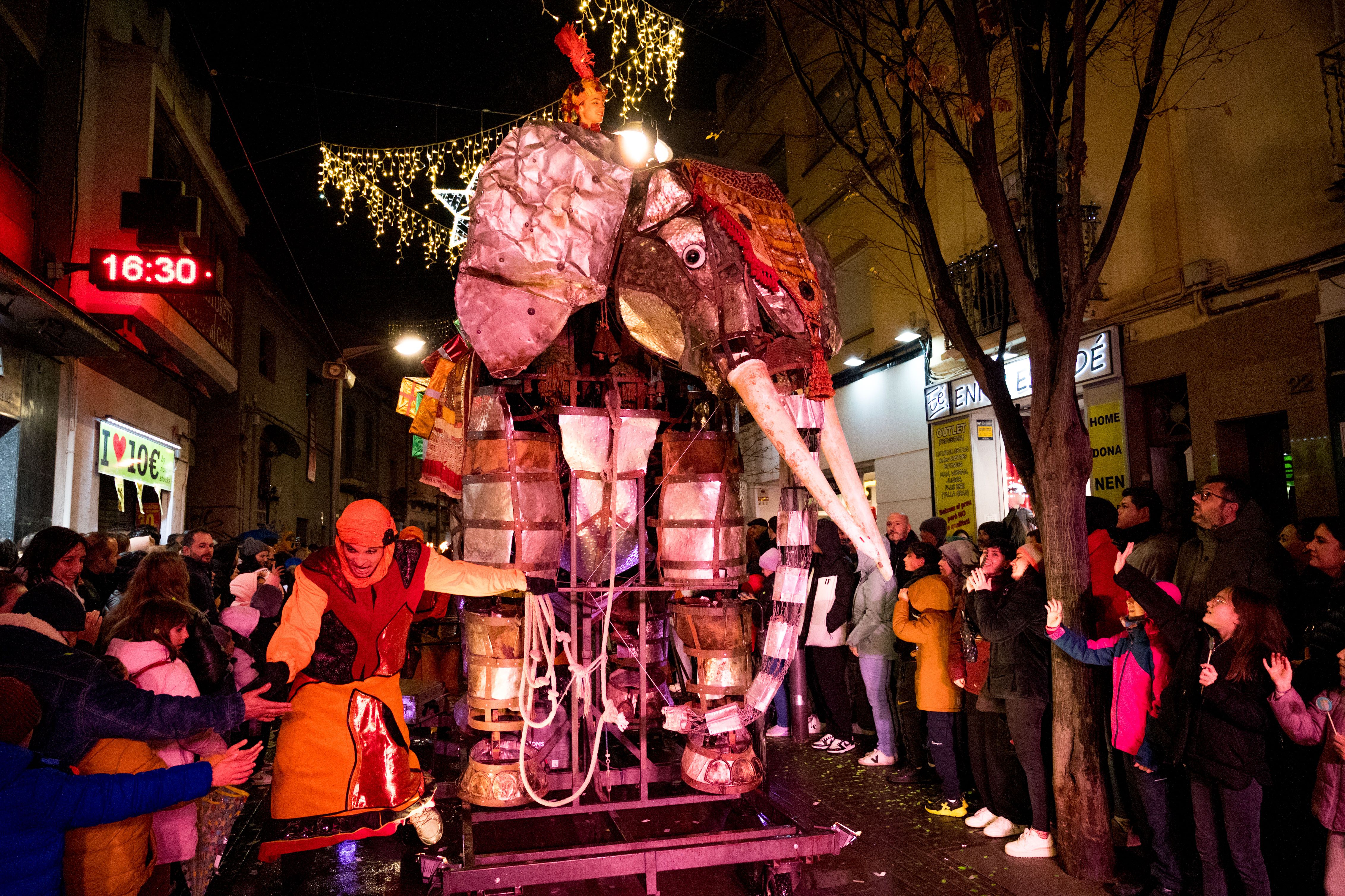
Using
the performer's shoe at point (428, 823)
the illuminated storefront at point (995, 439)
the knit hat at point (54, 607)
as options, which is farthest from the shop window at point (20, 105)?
the illuminated storefront at point (995, 439)

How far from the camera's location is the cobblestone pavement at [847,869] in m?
4.34

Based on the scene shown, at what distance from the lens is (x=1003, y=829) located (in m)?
5.12

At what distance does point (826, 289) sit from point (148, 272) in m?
8.86

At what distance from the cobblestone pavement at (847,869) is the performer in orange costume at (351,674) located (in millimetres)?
906

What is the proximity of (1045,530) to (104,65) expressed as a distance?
41.5 ft

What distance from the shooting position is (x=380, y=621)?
12.9ft

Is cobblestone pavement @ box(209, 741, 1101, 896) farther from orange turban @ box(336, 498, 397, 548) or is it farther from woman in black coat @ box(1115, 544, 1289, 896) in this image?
orange turban @ box(336, 498, 397, 548)

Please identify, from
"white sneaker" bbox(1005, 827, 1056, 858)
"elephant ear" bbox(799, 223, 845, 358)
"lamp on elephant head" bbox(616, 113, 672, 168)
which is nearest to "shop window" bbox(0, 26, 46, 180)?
"lamp on elephant head" bbox(616, 113, 672, 168)

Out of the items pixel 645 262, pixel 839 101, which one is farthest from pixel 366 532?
pixel 839 101

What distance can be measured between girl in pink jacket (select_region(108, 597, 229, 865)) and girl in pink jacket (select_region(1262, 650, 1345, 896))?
181 inches

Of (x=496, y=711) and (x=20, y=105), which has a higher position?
(x=20, y=105)

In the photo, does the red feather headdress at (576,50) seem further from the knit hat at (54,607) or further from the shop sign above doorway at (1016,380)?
the shop sign above doorway at (1016,380)

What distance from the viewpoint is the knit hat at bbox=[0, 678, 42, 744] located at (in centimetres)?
241

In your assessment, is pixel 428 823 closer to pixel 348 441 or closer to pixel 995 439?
pixel 995 439
